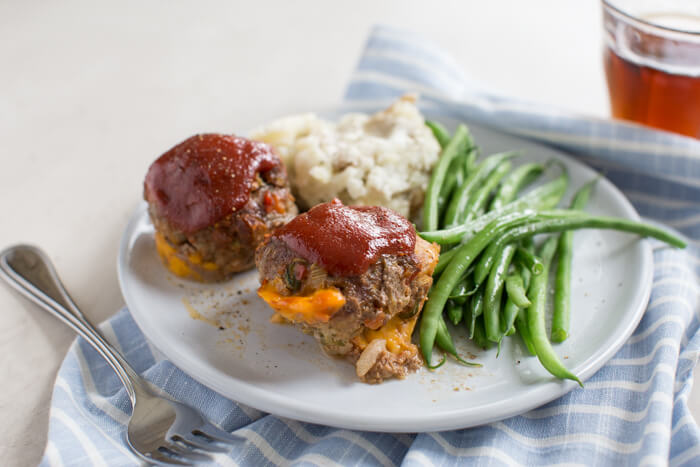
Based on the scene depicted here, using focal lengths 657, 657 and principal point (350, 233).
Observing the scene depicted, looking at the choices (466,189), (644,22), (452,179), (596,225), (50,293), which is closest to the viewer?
(50,293)

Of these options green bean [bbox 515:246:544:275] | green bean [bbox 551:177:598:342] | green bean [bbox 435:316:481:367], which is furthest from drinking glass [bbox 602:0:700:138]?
green bean [bbox 435:316:481:367]

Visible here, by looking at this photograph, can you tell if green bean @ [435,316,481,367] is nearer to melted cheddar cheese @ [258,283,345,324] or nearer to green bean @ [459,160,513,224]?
melted cheddar cheese @ [258,283,345,324]

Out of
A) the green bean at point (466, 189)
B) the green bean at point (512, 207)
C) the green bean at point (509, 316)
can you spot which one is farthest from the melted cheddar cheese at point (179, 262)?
the green bean at point (509, 316)

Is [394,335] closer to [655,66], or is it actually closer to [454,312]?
[454,312]

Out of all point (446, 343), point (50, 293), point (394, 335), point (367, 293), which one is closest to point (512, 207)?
point (446, 343)

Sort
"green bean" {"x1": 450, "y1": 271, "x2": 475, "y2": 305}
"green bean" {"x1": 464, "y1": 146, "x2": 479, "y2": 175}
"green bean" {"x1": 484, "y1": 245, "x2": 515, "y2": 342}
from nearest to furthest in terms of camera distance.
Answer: "green bean" {"x1": 484, "y1": 245, "x2": 515, "y2": 342} < "green bean" {"x1": 450, "y1": 271, "x2": 475, "y2": 305} < "green bean" {"x1": 464, "y1": 146, "x2": 479, "y2": 175}

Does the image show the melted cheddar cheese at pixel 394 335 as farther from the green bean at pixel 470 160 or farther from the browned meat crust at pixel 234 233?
the green bean at pixel 470 160
